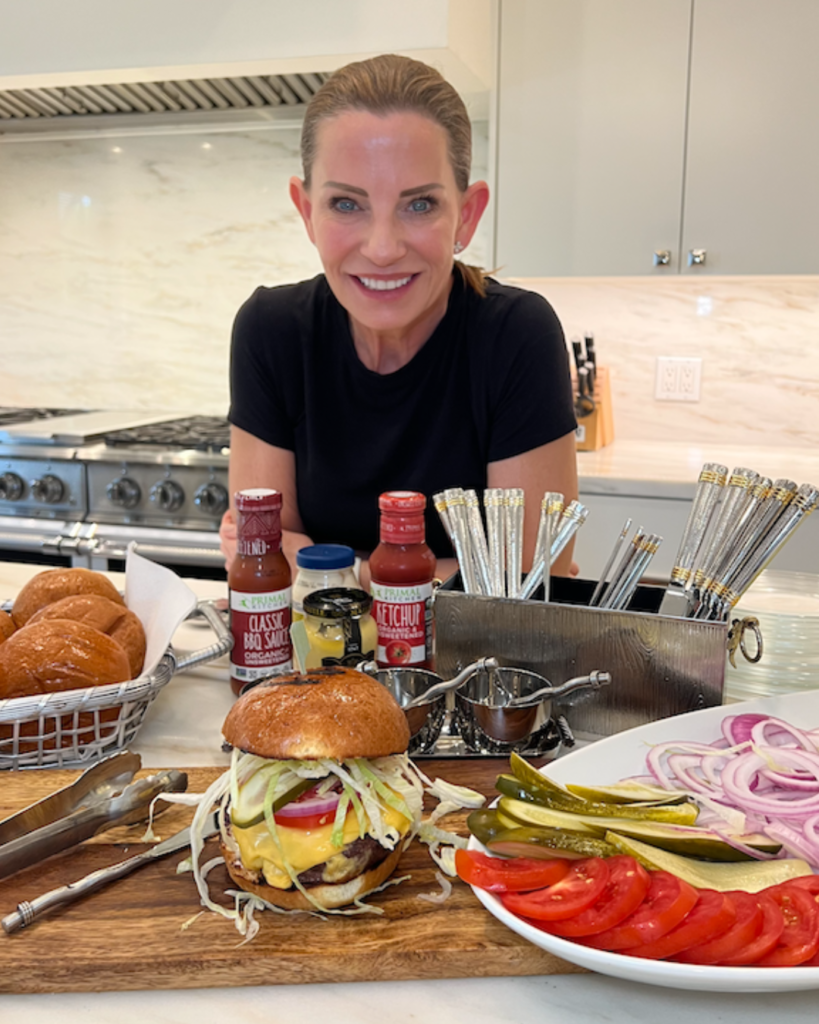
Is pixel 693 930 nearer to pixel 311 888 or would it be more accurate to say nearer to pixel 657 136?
pixel 311 888

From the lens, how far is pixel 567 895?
68 centimetres

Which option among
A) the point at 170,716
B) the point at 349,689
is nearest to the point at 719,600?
the point at 349,689

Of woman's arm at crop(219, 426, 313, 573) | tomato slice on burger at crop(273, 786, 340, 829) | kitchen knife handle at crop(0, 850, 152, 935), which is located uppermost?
woman's arm at crop(219, 426, 313, 573)

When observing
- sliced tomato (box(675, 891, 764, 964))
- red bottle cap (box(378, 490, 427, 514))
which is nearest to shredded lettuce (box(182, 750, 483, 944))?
sliced tomato (box(675, 891, 764, 964))

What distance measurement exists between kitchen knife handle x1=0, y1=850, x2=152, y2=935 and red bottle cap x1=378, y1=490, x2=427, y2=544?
17.3 inches

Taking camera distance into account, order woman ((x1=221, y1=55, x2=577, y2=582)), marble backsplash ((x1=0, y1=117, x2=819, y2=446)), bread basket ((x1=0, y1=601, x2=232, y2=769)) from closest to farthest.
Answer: bread basket ((x1=0, y1=601, x2=232, y2=769)) < woman ((x1=221, y1=55, x2=577, y2=582)) < marble backsplash ((x1=0, y1=117, x2=819, y2=446))

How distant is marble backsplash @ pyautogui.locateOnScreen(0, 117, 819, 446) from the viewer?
9.61 feet

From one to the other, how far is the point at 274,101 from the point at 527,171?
2.96 feet

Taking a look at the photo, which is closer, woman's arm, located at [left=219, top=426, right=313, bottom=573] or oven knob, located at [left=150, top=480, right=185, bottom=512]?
woman's arm, located at [left=219, top=426, right=313, bottom=573]

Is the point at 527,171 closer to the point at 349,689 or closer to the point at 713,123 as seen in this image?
the point at 713,123

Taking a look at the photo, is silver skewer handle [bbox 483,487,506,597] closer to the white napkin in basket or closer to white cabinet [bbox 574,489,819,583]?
the white napkin in basket

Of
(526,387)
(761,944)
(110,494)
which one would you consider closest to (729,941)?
(761,944)

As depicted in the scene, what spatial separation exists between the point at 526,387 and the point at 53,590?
80cm

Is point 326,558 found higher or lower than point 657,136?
lower
